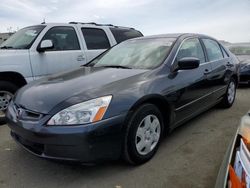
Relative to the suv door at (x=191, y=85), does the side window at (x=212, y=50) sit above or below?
above

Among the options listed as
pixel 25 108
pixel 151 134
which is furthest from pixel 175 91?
pixel 25 108

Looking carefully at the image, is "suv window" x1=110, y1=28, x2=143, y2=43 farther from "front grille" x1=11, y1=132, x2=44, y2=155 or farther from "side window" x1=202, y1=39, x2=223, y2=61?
"front grille" x1=11, y1=132, x2=44, y2=155

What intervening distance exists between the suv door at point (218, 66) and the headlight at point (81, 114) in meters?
2.47

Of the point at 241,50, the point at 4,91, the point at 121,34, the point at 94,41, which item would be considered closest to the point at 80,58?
the point at 94,41

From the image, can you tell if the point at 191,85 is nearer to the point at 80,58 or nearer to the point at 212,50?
the point at 212,50

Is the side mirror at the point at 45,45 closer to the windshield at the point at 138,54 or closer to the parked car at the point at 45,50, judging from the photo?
the parked car at the point at 45,50

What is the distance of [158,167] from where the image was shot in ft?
9.70

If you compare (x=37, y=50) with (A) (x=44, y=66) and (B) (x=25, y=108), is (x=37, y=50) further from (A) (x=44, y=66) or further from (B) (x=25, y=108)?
(B) (x=25, y=108)

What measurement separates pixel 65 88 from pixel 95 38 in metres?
3.46

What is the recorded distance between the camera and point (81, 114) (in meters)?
2.47

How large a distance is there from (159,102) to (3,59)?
2940mm

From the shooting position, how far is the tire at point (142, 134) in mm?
2758

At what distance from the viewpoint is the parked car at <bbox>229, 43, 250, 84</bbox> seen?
777 cm

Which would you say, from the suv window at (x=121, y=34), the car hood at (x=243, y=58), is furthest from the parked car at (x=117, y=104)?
the car hood at (x=243, y=58)
